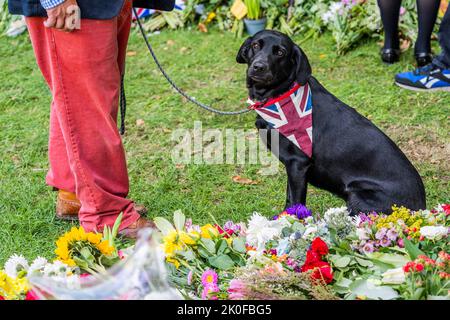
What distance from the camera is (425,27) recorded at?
5527 millimetres

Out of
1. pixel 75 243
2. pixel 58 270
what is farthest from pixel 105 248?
pixel 58 270

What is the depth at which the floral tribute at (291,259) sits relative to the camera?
7.36 feet

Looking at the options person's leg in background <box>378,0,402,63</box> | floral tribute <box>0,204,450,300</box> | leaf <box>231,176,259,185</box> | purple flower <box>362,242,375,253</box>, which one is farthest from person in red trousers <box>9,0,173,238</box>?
person's leg in background <box>378,0,402,63</box>

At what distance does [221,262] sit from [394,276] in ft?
2.18

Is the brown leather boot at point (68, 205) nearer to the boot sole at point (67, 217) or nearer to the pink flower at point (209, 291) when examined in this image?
the boot sole at point (67, 217)

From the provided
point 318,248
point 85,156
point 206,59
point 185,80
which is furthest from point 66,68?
point 206,59

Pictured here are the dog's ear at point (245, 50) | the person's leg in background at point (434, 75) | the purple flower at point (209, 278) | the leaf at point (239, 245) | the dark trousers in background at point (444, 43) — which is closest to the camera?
the purple flower at point (209, 278)

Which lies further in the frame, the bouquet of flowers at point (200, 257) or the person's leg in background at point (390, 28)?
the person's leg in background at point (390, 28)

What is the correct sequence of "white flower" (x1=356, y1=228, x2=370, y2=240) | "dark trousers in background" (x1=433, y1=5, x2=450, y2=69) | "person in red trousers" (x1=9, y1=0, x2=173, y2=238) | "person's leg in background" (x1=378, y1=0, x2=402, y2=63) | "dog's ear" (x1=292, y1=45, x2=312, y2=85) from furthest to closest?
"person's leg in background" (x1=378, y1=0, x2=402, y2=63), "dark trousers in background" (x1=433, y1=5, x2=450, y2=69), "dog's ear" (x1=292, y1=45, x2=312, y2=85), "person in red trousers" (x1=9, y1=0, x2=173, y2=238), "white flower" (x1=356, y1=228, x2=370, y2=240)

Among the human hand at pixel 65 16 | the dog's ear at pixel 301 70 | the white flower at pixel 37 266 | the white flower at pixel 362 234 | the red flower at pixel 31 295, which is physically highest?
the human hand at pixel 65 16

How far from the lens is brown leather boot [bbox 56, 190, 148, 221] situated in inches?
149

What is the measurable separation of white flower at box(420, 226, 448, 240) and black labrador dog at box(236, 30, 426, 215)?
0.83 metres

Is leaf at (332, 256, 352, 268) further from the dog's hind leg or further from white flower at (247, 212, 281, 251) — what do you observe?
the dog's hind leg

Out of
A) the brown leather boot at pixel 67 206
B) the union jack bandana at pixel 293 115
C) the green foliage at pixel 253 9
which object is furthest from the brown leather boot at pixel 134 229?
the green foliage at pixel 253 9
